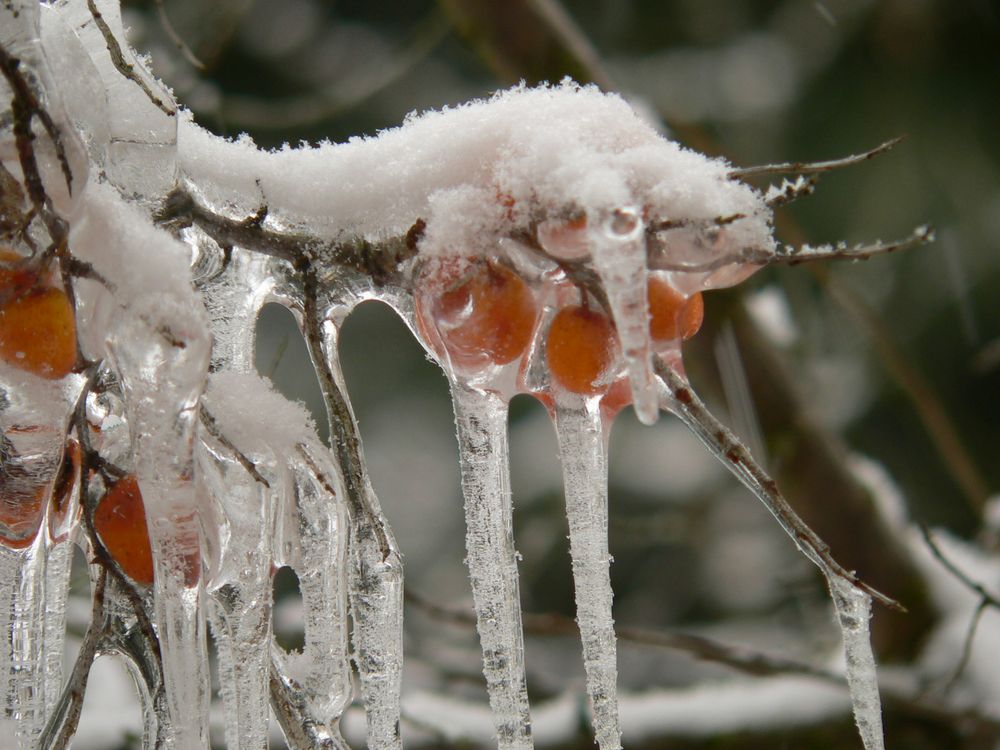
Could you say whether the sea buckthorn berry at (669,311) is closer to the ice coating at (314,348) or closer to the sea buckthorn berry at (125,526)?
the ice coating at (314,348)

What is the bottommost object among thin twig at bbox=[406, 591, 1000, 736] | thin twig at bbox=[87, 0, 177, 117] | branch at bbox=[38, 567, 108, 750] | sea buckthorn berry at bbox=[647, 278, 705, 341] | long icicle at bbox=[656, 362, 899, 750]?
branch at bbox=[38, 567, 108, 750]

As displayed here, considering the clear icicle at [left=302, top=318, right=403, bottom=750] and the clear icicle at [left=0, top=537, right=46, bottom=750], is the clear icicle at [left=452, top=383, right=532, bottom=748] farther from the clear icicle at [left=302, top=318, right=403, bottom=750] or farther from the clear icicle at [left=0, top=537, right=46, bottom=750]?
the clear icicle at [left=0, top=537, right=46, bottom=750]

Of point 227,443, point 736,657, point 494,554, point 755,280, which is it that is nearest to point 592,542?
point 494,554

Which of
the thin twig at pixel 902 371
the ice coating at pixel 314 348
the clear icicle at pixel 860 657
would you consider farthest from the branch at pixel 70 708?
the thin twig at pixel 902 371

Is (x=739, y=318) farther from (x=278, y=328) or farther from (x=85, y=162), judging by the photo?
(x=278, y=328)

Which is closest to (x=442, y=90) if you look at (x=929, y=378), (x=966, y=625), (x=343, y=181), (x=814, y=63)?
(x=814, y=63)

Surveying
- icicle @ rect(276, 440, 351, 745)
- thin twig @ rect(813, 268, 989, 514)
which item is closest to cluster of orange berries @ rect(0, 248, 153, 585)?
icicle @ rect(276, 440, 351, 745)
